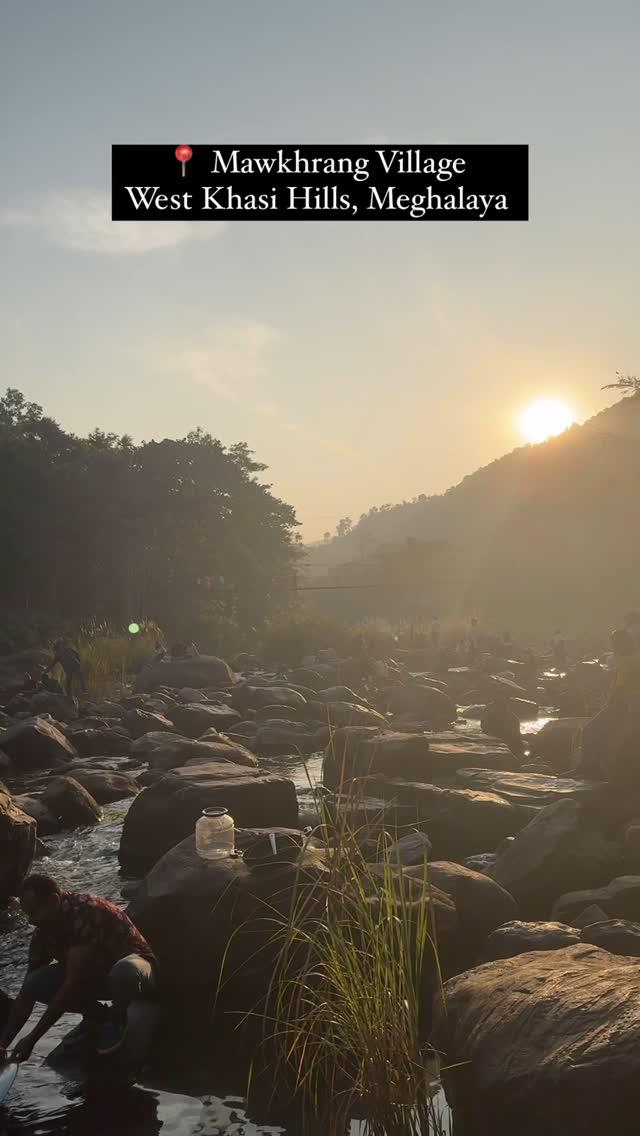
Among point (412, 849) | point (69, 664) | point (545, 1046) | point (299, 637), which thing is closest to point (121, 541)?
point (299, 637)

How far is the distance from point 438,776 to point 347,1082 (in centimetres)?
759

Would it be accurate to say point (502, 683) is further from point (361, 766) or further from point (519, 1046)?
point (519, 1046)

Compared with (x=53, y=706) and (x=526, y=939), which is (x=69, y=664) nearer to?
(x=53, y=706)

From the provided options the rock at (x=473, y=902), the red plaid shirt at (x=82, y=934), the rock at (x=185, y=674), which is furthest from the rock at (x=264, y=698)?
the red plaid shirt at (x=82, y=934)

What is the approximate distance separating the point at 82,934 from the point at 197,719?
11310mm

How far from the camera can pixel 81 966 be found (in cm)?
536

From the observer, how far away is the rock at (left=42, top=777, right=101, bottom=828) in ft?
34.3

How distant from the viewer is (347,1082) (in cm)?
462

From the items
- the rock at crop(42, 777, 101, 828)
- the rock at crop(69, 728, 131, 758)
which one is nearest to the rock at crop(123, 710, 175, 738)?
the rock at crop(69, 728, 131, 758)

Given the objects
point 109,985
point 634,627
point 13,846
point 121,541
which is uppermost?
point 121,541

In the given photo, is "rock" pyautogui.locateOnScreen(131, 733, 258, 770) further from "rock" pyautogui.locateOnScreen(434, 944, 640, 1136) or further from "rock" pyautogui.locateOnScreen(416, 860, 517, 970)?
"rock" pyautogui.locateOnScreen(434, 944, 640, 1136)

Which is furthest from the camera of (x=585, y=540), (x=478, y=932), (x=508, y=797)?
(x=585, y=540)

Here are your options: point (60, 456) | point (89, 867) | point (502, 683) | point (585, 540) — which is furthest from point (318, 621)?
point (585, 540)

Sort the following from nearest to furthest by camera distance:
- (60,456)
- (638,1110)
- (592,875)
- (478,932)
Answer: (638,1110), (478,932), (592,875), (60,456)
